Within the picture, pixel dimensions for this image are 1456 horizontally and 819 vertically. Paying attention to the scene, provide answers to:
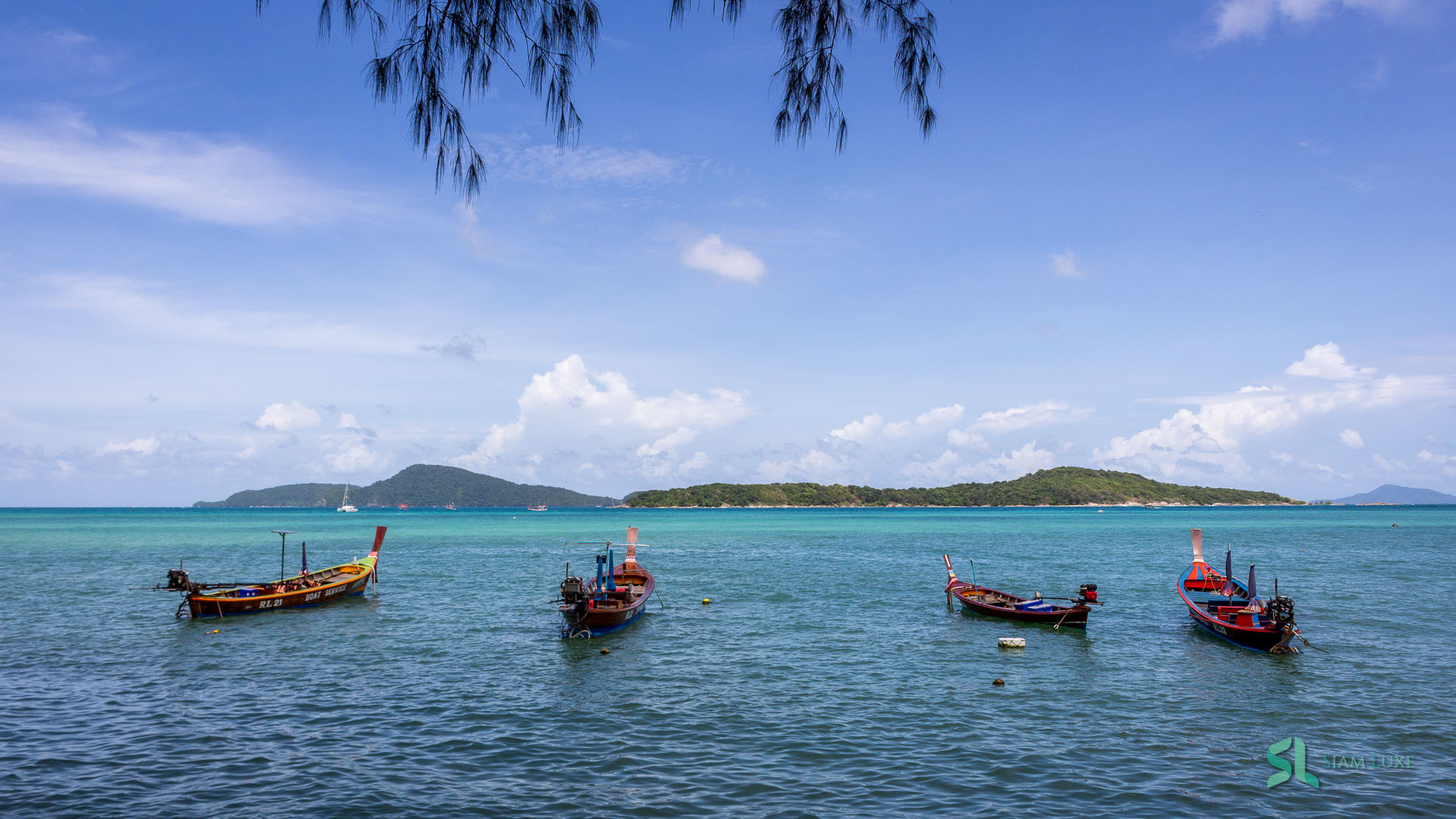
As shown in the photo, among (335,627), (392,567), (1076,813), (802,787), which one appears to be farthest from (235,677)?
(392,567)

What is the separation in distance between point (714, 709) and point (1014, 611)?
1783 centimetres

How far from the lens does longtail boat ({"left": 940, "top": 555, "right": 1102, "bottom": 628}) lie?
30.8m

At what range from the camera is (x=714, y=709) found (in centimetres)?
1975

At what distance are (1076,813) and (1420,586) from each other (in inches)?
1763

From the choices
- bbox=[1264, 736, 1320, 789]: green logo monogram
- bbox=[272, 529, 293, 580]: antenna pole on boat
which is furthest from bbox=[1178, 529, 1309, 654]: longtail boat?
bbox=[272, 529, 293, 580]: antenna pole on boat

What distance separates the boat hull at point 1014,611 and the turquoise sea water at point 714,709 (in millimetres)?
793

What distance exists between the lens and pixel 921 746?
16.8m

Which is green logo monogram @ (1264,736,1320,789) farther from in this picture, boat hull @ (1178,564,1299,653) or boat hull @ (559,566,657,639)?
boat hull @ (559,566,657,639)

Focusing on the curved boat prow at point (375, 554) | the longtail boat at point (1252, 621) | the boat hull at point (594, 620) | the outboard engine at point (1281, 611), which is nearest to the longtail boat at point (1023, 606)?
the longtail boat at point (1252, 621)

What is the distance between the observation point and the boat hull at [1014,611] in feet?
101

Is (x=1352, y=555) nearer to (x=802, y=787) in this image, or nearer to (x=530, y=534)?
(x=802, y=787)

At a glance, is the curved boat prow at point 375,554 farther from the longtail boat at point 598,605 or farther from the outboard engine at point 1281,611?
the outboard engine at point 1281,611

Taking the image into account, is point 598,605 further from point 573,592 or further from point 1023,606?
point 1023,606

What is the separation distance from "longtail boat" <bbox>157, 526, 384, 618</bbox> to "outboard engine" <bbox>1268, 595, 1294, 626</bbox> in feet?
132
